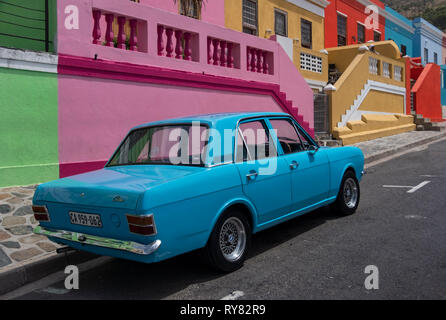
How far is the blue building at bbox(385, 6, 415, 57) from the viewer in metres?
28.3

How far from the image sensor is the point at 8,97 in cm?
660

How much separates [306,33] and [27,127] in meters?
14.2

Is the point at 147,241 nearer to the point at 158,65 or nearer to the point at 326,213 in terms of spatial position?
the point at 326,213

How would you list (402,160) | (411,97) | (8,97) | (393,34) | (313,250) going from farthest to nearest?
(393,34) < (411,97) < (402,160) < (8,97) < (313,250)

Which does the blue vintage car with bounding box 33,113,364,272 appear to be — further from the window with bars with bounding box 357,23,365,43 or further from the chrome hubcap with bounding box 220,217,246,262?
the window with bars with bounding box 357,23,365,43

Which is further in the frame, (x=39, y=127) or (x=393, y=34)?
(x=393, y=34)

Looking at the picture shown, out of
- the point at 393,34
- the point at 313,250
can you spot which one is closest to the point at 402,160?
the point at 313,250

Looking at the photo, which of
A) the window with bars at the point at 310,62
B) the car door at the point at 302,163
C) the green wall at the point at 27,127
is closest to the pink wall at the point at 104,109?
the green wall at the point at 27,127

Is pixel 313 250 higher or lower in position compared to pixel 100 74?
lower

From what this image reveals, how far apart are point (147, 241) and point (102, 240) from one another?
0.50 m

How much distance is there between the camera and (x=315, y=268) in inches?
169

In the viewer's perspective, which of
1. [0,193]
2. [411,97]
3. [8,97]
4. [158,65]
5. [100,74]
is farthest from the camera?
[411,97]

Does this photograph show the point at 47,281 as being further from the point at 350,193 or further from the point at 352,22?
the point at 352,22
